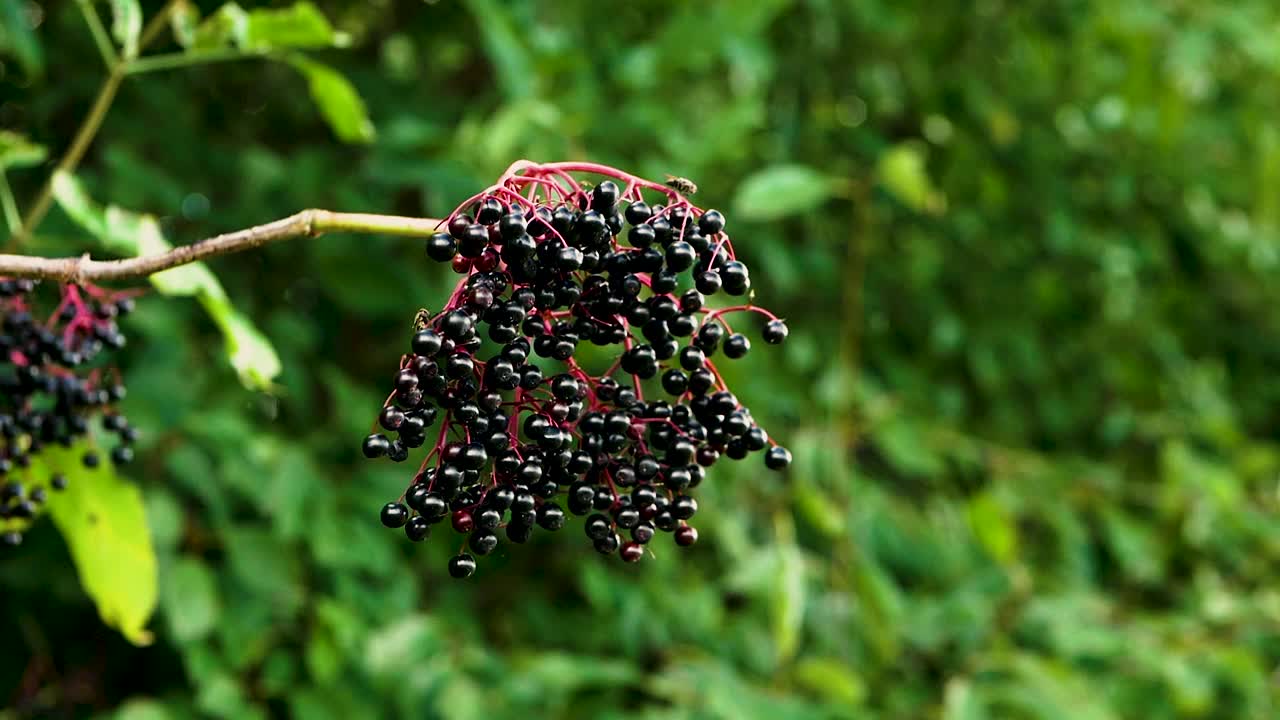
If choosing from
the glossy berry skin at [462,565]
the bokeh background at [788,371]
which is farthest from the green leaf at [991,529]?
the glossy berry skin at [462,565]

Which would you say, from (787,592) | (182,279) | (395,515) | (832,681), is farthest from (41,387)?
(832,681)

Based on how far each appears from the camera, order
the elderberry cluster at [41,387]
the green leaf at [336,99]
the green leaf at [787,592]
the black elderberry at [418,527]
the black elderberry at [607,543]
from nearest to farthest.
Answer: the black elderberry at [418,527]
the black elderberry at [607,543]
the elderberry cluster at [41,387]
the green leaf at [336,99]
the green leaf at [787,592]

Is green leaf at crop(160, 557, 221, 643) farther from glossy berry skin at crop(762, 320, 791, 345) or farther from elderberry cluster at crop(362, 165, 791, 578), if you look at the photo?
glossy berry skin at crop(762, 320, 791, 345)

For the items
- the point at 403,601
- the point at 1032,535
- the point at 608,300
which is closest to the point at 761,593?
the point at 403,601

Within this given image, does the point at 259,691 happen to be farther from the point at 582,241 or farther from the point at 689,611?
the point at 582,241

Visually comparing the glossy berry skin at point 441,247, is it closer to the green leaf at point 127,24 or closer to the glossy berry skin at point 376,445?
the glossy berry skin at point 376,445

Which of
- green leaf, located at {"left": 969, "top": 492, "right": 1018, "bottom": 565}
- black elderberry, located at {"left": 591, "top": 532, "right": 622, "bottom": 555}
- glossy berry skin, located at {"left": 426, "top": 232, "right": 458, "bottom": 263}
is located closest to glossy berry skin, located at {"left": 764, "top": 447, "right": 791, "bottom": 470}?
black elderberry, located at {"left": 591, "top": 532, "right": 622, "bottom": 555}
